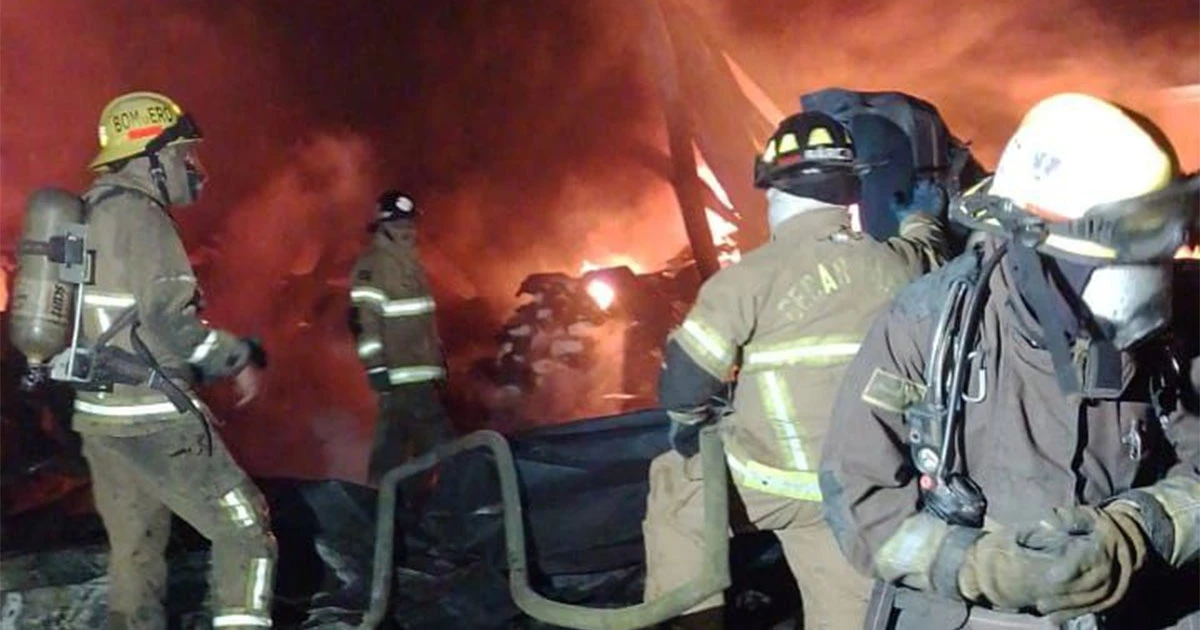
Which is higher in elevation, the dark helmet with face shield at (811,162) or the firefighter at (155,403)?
the dark helmet with face shield at (811,162)

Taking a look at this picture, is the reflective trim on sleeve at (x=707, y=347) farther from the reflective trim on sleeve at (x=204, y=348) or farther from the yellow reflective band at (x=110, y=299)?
the yellow reflective band at (x=110, y=299)

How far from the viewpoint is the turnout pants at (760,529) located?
2615mm

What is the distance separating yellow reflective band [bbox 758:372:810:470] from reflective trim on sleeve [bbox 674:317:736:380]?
89mm

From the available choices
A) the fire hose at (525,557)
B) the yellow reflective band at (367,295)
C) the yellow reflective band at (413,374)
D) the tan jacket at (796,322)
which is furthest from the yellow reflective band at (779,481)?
the yellow reflective band at (367,295)

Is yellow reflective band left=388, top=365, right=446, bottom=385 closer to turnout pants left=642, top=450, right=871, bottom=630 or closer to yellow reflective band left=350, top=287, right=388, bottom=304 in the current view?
yellow reflective band left=350, top=287, right=388, bottom=304

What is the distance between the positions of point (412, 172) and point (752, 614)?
1528mm

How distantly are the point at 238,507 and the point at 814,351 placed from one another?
4.51 feet

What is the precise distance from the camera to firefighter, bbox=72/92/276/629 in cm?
284

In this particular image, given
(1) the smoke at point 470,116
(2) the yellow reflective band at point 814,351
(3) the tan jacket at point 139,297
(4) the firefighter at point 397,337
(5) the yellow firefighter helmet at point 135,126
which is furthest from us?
(4) the firefighter at point 397,337

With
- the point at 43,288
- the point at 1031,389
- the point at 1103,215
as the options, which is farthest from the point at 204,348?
the point at 1103,215

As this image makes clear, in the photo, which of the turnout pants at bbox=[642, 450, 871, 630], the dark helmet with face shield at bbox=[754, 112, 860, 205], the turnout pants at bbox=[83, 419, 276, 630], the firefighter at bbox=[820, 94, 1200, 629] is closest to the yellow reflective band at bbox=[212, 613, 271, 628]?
the turnout pants at bbox=[83, 419, 276, 630]

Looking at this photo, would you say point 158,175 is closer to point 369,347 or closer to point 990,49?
point 369,347

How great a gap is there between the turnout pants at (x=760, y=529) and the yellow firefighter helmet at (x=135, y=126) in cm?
143

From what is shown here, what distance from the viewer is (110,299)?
284 centimetres
